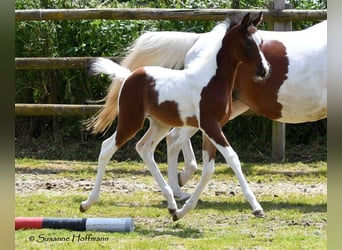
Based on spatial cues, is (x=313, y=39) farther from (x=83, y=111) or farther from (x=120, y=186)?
(x=83, y=111)

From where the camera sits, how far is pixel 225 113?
4.12m

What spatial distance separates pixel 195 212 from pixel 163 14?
121 inches

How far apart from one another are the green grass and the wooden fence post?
0.71ft

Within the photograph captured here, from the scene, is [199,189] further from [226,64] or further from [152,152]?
[226,64]

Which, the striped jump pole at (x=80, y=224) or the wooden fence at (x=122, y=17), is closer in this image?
the striped jump pole at (x=80, y=224)

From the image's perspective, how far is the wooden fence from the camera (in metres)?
7.04

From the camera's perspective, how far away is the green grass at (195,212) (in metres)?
3.70

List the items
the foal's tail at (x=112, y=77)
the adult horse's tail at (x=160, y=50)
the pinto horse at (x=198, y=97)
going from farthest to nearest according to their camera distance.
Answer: the adult horse's tail at (x=160, y=50) → the foal's tail at (x=112, y=77) → the pinto horse at (x=198, y=97)

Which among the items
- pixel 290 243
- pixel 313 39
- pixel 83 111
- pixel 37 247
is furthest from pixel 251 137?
pixel 37 247

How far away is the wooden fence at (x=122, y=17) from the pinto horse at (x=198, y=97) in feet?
8.79

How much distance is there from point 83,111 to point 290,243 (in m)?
4.24

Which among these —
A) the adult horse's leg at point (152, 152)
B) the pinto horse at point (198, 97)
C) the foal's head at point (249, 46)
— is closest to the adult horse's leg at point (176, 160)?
the adult horse's leg at point (152, 152)

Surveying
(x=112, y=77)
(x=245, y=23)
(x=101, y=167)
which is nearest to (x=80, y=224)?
(x=101, y=167)

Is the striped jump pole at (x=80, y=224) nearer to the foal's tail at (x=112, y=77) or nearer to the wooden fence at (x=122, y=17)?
the foal's tail at (x=112, y=77)
